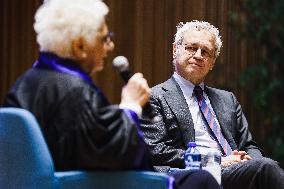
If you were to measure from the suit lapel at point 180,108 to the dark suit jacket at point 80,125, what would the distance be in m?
1.31

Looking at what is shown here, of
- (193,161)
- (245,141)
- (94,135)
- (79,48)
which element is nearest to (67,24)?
(79,48)

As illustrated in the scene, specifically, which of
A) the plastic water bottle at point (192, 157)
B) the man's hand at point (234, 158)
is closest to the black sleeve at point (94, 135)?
the plastic water bottle at point (192, 157)

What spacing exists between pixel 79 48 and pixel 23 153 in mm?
414

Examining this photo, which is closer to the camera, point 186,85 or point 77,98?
point 77,98

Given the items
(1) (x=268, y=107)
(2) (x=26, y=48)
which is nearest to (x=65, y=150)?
(1) (x=268, y=107)

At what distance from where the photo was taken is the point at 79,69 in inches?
89.2

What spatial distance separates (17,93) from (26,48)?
3288mm

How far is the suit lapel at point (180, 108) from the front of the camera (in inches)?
138

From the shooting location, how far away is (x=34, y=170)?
7.00 ft

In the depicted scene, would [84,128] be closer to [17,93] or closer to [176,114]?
[17,93]

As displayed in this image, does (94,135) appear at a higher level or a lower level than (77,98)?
lower

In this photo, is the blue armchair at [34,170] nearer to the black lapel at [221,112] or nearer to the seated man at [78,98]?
the seated man at [78,98]

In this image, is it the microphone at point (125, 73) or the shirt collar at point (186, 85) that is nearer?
the microphone at point (125, 73)

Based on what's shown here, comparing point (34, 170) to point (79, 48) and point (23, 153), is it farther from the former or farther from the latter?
point (79, 48)
